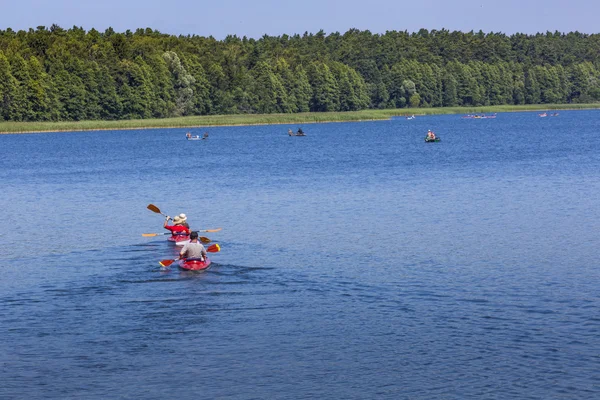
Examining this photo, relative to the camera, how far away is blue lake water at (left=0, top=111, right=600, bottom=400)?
69.7 feet

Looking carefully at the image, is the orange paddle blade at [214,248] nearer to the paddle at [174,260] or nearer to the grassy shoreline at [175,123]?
the paddle at [174,260]

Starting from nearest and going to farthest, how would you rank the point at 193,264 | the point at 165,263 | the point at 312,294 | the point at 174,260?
the point at 312,294 → the point at 193,264 → the point at 165,263 → the point at 174,260

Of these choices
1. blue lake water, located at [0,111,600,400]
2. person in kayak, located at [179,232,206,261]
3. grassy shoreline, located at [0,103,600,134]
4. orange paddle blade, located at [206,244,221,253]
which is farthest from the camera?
grassy shoreline, located at [0,103,600,134]

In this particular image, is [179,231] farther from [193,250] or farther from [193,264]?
[193,264]

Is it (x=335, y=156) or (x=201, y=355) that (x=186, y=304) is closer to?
(x=201, y=355)

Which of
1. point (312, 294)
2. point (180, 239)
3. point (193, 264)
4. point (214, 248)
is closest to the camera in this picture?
point (312, 294)

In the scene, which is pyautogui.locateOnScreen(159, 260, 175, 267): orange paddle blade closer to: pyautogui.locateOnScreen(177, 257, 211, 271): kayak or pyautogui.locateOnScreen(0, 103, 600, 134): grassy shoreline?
pyautogui.locateOnScreen(177, 257, 211, 271): kayak

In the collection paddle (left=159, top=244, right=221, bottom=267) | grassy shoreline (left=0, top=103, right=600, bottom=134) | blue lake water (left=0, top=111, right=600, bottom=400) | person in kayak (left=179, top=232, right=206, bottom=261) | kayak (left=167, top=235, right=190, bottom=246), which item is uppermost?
grassy shoreline (left=0, top=103, right=600, bottom=134)

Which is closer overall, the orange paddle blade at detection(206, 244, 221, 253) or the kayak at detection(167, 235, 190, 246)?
the orange paddle blade at detection(206, 244, 221, 253)

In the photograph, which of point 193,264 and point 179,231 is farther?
point 179,231

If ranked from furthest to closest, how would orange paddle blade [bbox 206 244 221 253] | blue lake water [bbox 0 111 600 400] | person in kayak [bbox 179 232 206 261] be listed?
orange paddle blade [bbox 206 244 221 253], person in kayak [bbox 179 232 206 261], blue lake water [bbox 0 111 600 400]

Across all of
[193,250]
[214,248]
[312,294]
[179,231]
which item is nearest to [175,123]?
[179,231]

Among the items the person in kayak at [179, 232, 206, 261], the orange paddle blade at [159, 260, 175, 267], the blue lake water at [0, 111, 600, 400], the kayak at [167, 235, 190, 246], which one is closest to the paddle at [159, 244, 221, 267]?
the orange paddle blade at [159, 260, 175, 267]

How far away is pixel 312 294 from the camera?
2898cm
